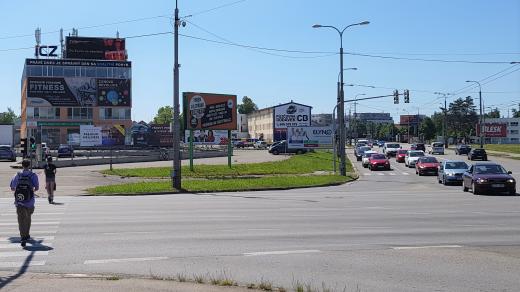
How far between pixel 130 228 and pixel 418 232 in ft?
21.3

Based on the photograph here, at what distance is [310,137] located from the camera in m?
75.7

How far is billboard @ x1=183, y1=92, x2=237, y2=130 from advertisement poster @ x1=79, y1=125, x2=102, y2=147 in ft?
74.5

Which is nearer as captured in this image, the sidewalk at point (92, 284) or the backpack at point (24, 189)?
the sidewalk at point (92, 284)

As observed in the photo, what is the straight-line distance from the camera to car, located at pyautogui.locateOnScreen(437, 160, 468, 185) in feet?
110

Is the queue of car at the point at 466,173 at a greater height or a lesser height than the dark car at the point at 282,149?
lesser

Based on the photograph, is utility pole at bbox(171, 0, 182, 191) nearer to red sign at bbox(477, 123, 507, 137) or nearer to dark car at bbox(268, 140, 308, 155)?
dark car at bbox(268, 140, 308, 155)

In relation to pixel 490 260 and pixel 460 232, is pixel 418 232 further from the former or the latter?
pixel 490 260

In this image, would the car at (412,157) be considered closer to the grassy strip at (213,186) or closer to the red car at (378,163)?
the red car at (378,163)

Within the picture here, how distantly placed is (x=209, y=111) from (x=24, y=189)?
122 feet

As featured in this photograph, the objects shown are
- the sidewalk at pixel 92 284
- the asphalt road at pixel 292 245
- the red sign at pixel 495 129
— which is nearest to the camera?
the sidewalk at pixel 92 284

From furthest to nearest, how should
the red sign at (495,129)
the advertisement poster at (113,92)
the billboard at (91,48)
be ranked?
the red sign at (495,129) < the billboard at (91,48) < the advertisement poster at (113,92)

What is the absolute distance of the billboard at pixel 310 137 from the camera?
7400 centimetres

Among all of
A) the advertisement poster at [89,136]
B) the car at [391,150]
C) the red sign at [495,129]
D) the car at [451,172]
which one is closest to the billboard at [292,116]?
the car at [391,150]

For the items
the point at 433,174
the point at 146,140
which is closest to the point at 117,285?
the point at 433,174
